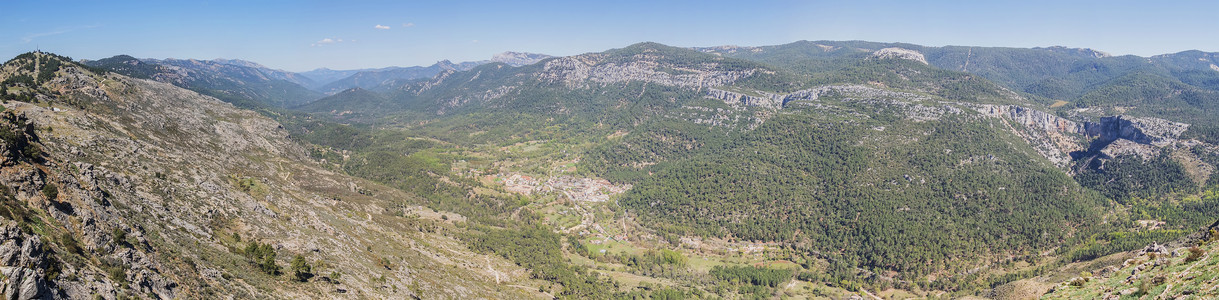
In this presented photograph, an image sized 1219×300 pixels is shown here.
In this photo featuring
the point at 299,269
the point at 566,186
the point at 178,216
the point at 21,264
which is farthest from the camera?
the point at 566,186

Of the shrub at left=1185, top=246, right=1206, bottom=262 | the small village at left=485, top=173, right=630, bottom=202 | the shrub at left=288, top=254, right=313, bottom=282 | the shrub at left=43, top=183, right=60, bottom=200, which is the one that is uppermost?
the shrub at left=43, top=183, right=60, bottom=200

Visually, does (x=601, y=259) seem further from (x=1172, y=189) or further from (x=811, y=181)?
(x=1172, y=189)

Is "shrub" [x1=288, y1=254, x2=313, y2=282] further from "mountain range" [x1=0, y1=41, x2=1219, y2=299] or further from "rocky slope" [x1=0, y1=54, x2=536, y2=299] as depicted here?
"mountain range" [x1=0, y1=41, x2=1219, y2=299]

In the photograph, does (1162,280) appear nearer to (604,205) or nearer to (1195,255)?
(1195,255)

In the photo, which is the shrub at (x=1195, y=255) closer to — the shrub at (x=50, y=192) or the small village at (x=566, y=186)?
the shrub at (x=50, y=192)

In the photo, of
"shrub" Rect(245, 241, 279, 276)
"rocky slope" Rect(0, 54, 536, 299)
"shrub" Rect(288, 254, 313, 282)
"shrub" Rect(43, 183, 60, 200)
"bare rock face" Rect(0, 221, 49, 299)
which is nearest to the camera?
"bare rock face" Rect(0, 221, 49, 299)

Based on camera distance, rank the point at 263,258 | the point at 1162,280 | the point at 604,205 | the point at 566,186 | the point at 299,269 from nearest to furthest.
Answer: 1. the point at 1162,280
2. the point at 263,258
3. the point at 299,269
4. the point at 604,205
5. the point at 566,186

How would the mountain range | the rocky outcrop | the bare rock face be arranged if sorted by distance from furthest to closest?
the rocky outcrop < the mountain range < the bare rock face

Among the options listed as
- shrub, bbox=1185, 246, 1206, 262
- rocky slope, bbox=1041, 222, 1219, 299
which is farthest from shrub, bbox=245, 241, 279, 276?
shrub, bbox=1185, 246, 1206, 262

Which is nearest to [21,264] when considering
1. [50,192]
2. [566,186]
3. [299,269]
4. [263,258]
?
[50,192]

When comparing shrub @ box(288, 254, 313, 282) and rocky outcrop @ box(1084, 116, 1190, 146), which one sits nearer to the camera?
shrub @ box(288, 254, 313, 282)
